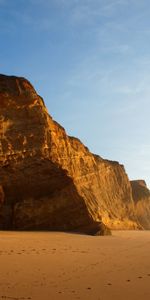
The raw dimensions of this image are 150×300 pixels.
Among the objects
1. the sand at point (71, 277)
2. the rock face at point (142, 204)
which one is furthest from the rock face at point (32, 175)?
the rock face at point (142, 204)

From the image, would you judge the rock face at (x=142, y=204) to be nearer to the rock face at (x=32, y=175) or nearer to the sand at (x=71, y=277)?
the rock face at (x=32, y=175)

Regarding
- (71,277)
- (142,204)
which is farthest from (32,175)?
(142,204)

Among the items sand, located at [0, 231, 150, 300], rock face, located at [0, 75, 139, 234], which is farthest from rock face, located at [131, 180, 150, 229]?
sand, located at [0, 231, 150, 300]

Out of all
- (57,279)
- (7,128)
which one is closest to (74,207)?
(7,128)

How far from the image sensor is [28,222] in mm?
17828

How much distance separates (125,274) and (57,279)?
1.16m

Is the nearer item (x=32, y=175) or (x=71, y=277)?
(x=71, y=277)

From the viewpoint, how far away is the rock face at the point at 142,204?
5094 centimetres

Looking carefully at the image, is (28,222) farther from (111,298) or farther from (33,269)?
(111,298)

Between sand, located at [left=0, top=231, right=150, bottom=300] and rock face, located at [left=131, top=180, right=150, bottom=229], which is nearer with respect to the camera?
sand, located at [left=0, top=231, right=150, bottom=300]

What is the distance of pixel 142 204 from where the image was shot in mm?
52000

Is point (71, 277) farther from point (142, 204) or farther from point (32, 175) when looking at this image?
point (142, 204)

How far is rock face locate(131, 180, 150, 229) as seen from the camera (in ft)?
167

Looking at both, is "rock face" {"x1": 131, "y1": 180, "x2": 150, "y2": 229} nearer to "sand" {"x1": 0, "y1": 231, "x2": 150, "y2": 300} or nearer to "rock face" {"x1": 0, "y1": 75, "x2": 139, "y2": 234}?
"rock face" {"x1": 0, "y1": 75, "x2": 139, "y2": 234}
